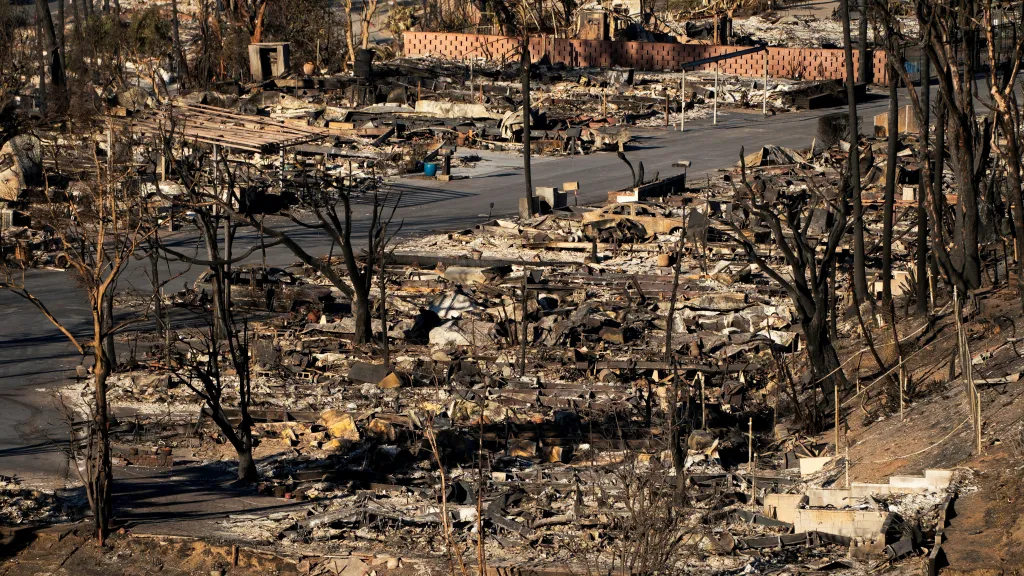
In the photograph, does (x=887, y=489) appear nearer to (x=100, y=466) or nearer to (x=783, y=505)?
(x=783, y=505)

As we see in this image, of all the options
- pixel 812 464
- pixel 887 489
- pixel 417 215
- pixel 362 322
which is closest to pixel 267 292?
pixel 362 322

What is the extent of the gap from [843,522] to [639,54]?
39907mm

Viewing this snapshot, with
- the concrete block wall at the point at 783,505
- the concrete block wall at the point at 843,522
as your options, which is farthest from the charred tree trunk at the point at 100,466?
the concrete block wall at the point at 843,522

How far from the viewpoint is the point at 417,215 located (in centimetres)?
2905

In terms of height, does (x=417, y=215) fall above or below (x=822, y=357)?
above

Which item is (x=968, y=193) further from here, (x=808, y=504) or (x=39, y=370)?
(x=39, y=370)

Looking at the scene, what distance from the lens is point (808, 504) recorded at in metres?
11.4

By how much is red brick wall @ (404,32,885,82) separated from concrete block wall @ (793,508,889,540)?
36.9m

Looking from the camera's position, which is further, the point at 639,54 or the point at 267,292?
the point at 639,54

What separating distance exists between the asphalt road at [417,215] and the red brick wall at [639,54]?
155 inches

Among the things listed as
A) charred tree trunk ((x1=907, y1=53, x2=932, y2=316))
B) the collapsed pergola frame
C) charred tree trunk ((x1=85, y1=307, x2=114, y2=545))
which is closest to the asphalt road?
charred tree trunk ((x1=85, y1=307, x2=114, y2=545))

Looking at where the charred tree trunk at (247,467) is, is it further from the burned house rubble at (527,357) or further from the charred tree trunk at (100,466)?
the charred tree trunk at (100,466)

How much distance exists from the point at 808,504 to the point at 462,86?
3544cm

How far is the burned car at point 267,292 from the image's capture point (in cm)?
2078
